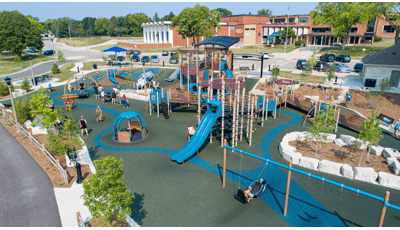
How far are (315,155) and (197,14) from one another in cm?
5372

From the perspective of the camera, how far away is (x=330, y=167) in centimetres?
1412

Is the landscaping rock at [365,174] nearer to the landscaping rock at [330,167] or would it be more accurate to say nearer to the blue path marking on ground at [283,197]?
the landscaping rock at [330,167]

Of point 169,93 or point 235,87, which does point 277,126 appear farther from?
point 169,93

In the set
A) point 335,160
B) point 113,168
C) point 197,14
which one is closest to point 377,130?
point 335,160

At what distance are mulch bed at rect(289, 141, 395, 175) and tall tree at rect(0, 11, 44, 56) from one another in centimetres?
6665

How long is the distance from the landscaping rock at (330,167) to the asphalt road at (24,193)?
1325 cm

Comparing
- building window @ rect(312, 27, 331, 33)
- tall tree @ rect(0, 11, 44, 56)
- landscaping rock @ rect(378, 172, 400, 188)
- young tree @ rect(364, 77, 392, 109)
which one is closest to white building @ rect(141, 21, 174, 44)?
tall tree @ rect(0, 11, 44, 56)

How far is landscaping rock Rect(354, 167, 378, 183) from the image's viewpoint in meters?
13.2

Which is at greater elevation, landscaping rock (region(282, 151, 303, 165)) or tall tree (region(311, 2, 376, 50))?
tall tree (region(311, 2, 376, 50))

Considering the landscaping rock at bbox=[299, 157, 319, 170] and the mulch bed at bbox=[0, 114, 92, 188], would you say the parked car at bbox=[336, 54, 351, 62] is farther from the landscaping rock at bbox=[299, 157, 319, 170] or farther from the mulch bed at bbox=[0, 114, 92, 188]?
the mulch bed at bbox=[0, 114, 92, 188]

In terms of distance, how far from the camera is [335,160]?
1543 cm

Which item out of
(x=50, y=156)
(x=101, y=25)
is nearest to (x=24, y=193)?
(x=50, y=156)

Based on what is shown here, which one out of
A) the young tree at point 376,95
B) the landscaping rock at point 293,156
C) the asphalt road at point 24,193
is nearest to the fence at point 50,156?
the asphalt road at point 24,193

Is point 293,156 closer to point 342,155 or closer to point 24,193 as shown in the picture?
point 342,155
